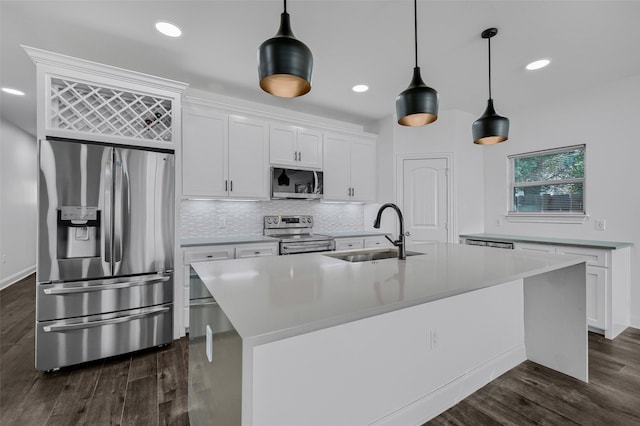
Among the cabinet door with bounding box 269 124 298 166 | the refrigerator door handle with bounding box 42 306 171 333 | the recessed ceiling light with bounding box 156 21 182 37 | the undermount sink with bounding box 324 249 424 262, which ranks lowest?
the refrigerator door handle with bounding box 42 306 171 333

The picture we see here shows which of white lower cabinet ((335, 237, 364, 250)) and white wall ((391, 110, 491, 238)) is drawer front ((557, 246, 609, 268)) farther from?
white lower cabinet ((335, 237, 364, 250))

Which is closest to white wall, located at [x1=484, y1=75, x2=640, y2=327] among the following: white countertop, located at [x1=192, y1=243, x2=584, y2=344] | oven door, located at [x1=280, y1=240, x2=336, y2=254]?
white countertop, located at [x1=192, y1=243, x2=584, y2=344]

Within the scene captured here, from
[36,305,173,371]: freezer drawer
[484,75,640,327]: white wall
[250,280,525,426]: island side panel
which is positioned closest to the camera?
[250,280,525,426]: island side panel

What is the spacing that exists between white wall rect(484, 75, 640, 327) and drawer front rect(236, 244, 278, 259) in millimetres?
3366

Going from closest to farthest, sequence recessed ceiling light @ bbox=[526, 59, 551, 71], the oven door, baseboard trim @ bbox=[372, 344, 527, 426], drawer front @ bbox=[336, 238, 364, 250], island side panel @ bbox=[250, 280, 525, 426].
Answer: island side panel @ bbox=[250, 280, 525, 426] < baseboard trim @ bbox=[372, 344, 527, 426] < recessed ceiling light @ bbox=[526, 59, 551, 71] < the oven door < drawer front @ bbox=[336, 238, 364, 250]

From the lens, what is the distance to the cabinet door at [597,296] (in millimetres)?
2762

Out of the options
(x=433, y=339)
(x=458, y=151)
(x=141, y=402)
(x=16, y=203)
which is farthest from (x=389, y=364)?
A: (x=16, y=203)

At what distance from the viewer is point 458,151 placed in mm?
4078

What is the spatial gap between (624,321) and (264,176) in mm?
4172

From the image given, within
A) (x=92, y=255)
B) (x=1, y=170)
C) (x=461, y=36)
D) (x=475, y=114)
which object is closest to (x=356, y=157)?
(x=475, y=114)

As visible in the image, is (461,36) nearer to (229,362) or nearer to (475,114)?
(475,114)

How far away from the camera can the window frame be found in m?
3.39

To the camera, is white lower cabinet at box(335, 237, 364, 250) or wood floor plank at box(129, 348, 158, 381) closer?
wood floor plank at box(129, 348, 158, 381)

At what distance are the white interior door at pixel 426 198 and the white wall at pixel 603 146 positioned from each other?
104 centimetres
